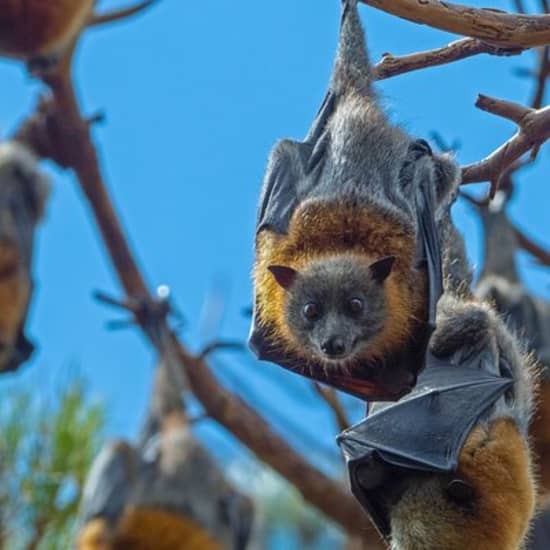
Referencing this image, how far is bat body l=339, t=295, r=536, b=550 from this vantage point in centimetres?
493

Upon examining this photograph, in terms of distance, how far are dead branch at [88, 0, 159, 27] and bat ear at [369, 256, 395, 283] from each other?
694cm

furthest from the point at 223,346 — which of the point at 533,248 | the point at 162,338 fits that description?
the point at 533,248

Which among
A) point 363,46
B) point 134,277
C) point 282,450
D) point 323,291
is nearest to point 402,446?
point 323,291

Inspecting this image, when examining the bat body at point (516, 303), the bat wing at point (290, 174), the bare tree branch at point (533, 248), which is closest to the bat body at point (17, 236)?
the bat body at point (516, 303)

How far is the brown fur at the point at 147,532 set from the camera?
37.6 feet

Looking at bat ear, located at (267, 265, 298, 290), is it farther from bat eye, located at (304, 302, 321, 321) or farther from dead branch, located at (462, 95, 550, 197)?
dead branch, located at (462, 95, 550, 197)

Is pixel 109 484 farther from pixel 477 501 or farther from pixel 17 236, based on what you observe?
pixel 477 501

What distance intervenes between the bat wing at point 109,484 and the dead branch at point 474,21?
7.99 m

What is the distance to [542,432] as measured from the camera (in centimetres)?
841

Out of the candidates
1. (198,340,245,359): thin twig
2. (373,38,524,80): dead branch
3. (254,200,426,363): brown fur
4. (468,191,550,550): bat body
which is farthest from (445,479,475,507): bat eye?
(198,340,245,359): thin twig

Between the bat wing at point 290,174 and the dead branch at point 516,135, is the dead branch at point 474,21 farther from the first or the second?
the bat wing at point 290,174

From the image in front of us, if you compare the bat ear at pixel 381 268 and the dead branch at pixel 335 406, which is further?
the dead branch at pixel 335 406

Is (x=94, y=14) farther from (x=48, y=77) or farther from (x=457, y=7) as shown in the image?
(x=457, y=7)

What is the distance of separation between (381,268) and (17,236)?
8.34 meters
